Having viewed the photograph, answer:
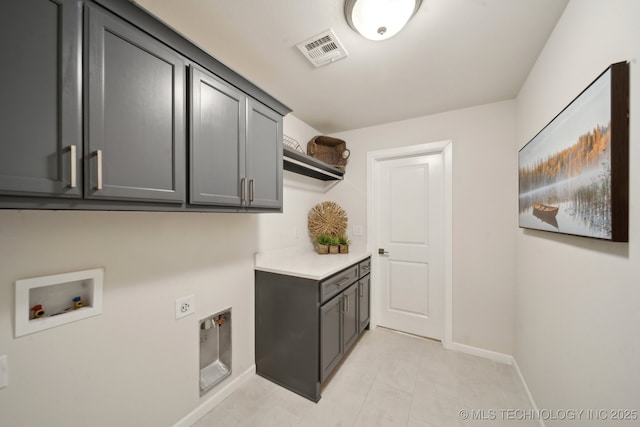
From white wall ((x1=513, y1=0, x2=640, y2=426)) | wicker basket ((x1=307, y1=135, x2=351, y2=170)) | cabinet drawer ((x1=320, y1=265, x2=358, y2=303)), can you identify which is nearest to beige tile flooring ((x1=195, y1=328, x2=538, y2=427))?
white wall ((x1=513, y1=0, x2=640, y2=426))

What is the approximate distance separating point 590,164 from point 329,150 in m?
2.15

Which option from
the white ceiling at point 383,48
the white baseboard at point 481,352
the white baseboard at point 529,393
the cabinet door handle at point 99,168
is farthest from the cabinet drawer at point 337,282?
the white ceiling at point 383,48

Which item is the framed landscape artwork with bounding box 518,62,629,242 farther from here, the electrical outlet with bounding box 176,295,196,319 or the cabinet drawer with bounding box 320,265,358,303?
the electrical outlet with bounding box 176,295,196,319

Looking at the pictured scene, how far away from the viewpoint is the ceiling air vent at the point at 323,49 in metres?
1.40

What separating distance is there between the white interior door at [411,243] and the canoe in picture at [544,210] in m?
0.95

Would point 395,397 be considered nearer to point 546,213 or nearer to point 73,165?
point 546,213

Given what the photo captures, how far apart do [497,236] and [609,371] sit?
1.48 m

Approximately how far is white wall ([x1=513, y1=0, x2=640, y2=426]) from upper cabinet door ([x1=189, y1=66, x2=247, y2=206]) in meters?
1.68

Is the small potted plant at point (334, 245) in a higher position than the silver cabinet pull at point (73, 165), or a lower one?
lower

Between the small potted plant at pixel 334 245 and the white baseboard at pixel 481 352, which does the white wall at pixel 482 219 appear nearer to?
the white baseboard at pixel 481 352

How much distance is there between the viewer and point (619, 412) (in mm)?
828

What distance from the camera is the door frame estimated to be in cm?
238

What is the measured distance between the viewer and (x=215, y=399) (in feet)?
5.41

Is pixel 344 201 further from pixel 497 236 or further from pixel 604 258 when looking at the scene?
pixel 604 258
